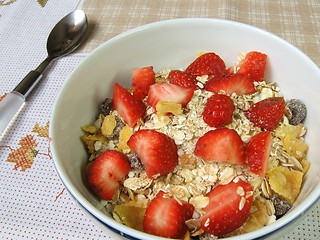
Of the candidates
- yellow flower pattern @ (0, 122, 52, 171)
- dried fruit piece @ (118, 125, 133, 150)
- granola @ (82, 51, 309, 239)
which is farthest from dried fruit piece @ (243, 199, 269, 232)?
yellow flower pattern @ (0, 122, 52, 171)

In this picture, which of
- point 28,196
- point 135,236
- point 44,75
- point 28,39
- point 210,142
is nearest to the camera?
point 135,236

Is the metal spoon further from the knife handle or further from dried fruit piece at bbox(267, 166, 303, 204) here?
dried fruit piece at bbox(267, 166, 303, 204)

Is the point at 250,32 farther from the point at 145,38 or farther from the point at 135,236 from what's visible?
the point at 135,236

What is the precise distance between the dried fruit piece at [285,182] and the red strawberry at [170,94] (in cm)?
18

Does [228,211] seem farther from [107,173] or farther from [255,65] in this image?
[255,65]

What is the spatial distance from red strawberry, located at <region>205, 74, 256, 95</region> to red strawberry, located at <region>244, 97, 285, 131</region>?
0.04m

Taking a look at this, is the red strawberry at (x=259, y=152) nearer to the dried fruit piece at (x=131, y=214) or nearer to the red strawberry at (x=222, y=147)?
the red strawberry at (x=222, y=147)

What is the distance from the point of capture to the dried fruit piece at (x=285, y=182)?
0.58 meters

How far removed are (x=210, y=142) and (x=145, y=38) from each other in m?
0.25

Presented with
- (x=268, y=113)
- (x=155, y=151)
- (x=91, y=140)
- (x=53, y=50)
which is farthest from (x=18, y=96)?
(x=268, y=113)

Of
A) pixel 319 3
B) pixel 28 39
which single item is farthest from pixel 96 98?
pixel 319 3

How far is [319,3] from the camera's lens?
1052 millimetres

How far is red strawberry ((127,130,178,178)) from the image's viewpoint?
604mm

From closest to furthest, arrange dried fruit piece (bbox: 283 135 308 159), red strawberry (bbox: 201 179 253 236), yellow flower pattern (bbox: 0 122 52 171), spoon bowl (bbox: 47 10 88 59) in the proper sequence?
1. red strawberry (bbox: 201 179 253 236)
2. dried fruit piece (bbox: 283 135 308 159)
3. yellow flower pattern (bbox: 0 122 52 171)
4. spoon bowl (bbox: 47 10 88 59)
